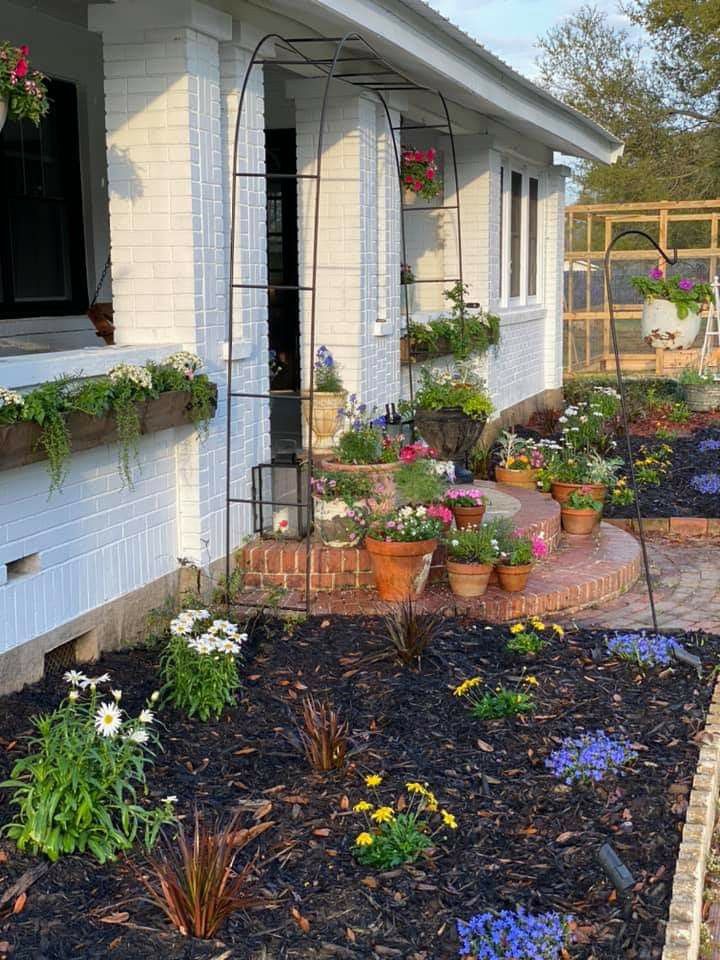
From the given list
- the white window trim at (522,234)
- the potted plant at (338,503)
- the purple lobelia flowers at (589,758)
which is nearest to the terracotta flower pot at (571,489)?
the potted plant at (338,503)

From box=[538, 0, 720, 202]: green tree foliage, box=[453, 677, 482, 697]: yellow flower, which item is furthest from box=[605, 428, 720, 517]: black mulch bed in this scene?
box=[538, 0, 720, 202]: green tree foliage

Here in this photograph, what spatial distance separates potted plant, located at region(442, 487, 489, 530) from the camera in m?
6.96

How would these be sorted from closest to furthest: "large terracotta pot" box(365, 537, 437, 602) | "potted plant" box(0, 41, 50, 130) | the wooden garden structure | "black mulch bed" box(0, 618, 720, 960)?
"black mulch bed" box(0, 618, 720, 960), "potted plant" box(0, 41, 50, 130), "large terracotta pot" box(365, 537, 437, 602), the wooden garden structure

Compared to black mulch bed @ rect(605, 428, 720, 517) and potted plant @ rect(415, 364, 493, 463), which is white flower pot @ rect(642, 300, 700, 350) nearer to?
black mulch bed @ rect(605, 428, 720, 517)

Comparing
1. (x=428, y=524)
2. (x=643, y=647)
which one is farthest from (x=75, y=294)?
(x=643, y=647)

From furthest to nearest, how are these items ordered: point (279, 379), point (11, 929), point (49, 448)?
point (279, 379) → point (49, 448) → point (11, 929)

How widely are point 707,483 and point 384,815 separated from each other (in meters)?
6.78

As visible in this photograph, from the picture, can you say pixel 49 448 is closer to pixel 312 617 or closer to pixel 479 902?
pixel 312 617

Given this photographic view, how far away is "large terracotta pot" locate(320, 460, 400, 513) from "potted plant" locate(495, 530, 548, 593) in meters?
→ 0.68

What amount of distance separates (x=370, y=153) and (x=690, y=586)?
146 inches

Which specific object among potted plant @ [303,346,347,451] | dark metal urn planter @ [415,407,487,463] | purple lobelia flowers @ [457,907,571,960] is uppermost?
potted plant @ [303,346,347,451]

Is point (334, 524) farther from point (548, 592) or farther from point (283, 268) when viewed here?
point (283, 268)

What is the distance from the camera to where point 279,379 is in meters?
9.46

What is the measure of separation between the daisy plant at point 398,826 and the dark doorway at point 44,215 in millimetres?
3968
